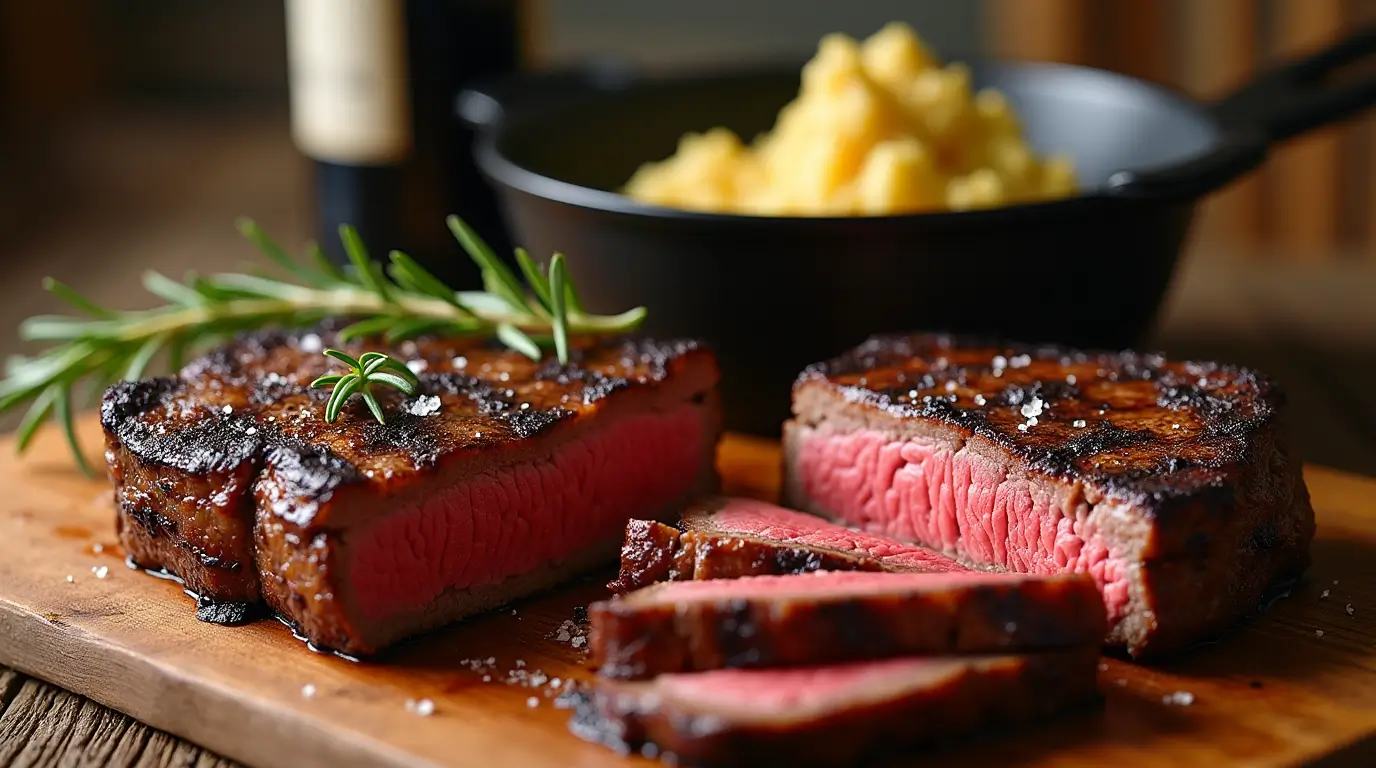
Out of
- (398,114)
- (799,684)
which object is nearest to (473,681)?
(799,684)

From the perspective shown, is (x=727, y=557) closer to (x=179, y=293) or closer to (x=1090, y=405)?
(x=1090, y=405)

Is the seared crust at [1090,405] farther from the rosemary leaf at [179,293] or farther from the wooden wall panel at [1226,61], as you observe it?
the wooden wall panel at [1226,61]

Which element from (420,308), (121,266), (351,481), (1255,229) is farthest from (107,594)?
(1255,229)

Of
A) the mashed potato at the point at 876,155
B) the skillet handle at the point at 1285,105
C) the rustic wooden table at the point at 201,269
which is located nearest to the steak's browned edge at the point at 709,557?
the rustic wooden table at the point at 201,269

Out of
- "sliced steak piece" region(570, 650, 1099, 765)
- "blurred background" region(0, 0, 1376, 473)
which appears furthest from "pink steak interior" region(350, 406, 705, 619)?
"blurred background" region(0, 0, 1376, 473)

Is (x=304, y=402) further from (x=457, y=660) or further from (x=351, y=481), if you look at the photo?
(x=457, y=660)

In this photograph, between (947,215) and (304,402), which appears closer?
(304,402)

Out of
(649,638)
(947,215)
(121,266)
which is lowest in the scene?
(121,266)
